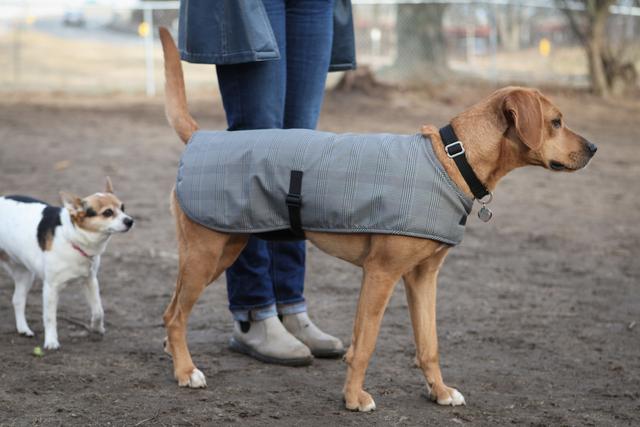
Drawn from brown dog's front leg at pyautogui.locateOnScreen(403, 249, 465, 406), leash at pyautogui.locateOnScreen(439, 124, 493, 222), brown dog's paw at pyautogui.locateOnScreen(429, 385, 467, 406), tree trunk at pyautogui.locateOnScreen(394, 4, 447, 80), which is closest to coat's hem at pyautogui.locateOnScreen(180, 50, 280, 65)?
leash at pyautogui.locateOnScreen(439, 124, 493, 222)

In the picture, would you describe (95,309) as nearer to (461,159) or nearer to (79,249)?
(79,249)

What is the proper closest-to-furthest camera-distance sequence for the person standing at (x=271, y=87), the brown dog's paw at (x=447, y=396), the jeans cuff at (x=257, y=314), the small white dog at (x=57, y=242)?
the brown dog's paw at (x=447, y=396)
the person standing at (x=271, y=87)
the jeans cuff at (x=257, y=314)
the small white dog at (x=57, y=242)

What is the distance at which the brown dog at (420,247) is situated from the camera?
375cm

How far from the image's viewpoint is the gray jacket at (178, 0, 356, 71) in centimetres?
415

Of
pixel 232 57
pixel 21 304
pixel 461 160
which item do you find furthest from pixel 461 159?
pixel 21 304

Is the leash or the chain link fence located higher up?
the leash

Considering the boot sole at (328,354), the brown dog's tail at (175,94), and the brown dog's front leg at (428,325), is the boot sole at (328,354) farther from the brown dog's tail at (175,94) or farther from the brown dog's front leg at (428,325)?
the brown dog's tail at (175,94)

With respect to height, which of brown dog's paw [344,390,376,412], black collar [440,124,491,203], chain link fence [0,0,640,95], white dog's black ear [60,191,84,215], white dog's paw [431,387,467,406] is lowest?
chain link fence [0,0,640,95]

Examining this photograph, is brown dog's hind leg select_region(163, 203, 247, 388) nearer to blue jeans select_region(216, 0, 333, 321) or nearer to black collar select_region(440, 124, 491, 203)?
blue jeans select_region(216, 0, 333, 321)

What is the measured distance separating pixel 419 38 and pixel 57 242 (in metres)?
16.2

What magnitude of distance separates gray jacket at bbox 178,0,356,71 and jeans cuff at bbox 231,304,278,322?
127 centimetres

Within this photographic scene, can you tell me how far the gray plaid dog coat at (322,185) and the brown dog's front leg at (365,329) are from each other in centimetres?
22

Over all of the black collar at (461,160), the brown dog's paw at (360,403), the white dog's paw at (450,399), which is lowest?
the white dog's paw at (450,399)

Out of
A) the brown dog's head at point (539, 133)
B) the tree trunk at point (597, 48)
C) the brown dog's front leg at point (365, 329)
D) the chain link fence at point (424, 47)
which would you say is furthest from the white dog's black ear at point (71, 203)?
the tree trunk at point (597, 48)
